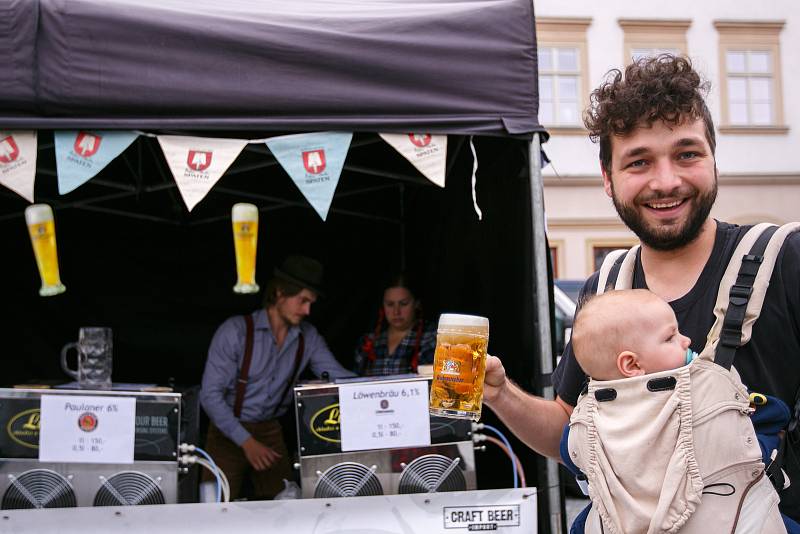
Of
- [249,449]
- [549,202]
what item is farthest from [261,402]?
[549,202]

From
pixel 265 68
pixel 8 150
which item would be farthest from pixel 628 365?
pixel 8 150

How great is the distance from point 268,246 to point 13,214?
166cm

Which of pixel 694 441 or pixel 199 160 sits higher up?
pixel 199 160

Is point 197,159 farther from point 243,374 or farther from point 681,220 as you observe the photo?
point 681,220

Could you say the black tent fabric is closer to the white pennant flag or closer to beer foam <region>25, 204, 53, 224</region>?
the white pennant flag

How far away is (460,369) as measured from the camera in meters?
1.72

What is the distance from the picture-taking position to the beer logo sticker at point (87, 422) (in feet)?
9.70

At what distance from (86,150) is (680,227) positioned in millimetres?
2372

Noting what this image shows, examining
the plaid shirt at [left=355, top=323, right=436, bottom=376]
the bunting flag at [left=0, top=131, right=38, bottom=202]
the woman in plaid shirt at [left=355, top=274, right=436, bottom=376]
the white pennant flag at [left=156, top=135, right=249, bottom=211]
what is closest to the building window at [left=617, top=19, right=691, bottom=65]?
the woman in plaid shirt at [left=355, top=274, right=436, bottom=376]

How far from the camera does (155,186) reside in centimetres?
475

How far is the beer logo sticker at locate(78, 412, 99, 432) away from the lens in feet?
9.70

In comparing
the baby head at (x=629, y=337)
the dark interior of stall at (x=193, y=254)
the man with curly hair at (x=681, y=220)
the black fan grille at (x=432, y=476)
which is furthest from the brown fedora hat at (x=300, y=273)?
the baby head at (x=629, y=337)

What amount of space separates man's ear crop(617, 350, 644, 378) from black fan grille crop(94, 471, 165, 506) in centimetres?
213

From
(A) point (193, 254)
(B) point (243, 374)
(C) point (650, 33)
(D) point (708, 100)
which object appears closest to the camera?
(B) point (243, 374)
